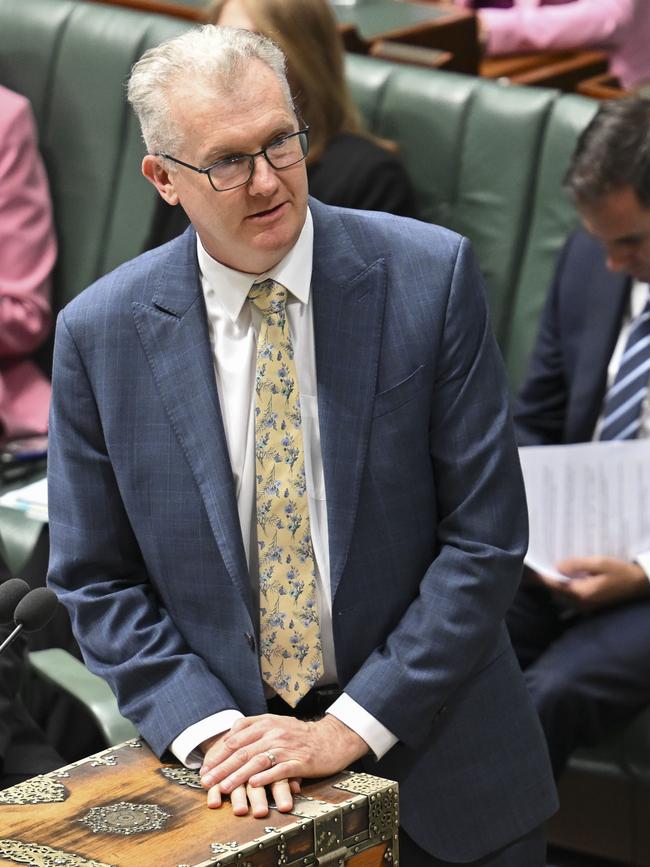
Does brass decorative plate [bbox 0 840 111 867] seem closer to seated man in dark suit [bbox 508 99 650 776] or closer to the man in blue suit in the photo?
the man in blue suit

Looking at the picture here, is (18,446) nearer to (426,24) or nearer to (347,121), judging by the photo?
(347,121)

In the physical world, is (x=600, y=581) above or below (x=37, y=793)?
below

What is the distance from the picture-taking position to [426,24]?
3.45 metres

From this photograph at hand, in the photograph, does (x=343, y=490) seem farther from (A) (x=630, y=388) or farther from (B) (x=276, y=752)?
(A) (x=630, y=388)

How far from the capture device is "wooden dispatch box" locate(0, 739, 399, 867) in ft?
4.63

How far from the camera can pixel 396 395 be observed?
1.65m

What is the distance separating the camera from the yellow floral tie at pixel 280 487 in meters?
1.67

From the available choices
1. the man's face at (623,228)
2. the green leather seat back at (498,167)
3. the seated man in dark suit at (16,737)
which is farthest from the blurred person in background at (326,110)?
the seated man in dark suit at (16,737)

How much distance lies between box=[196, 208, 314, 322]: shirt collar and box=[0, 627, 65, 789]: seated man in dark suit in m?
0.76

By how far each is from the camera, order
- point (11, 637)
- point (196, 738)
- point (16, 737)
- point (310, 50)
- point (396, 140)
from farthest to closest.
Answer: point (396, 140), point (310, 50), point (16, 737), point (196, 738), point (11, 637)

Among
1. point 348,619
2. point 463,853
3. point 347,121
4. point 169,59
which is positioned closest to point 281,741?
point 348,619

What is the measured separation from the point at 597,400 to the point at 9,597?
1407 millimetres

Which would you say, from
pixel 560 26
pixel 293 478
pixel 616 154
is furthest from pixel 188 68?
pixel 560 26

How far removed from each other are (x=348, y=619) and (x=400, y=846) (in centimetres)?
28
